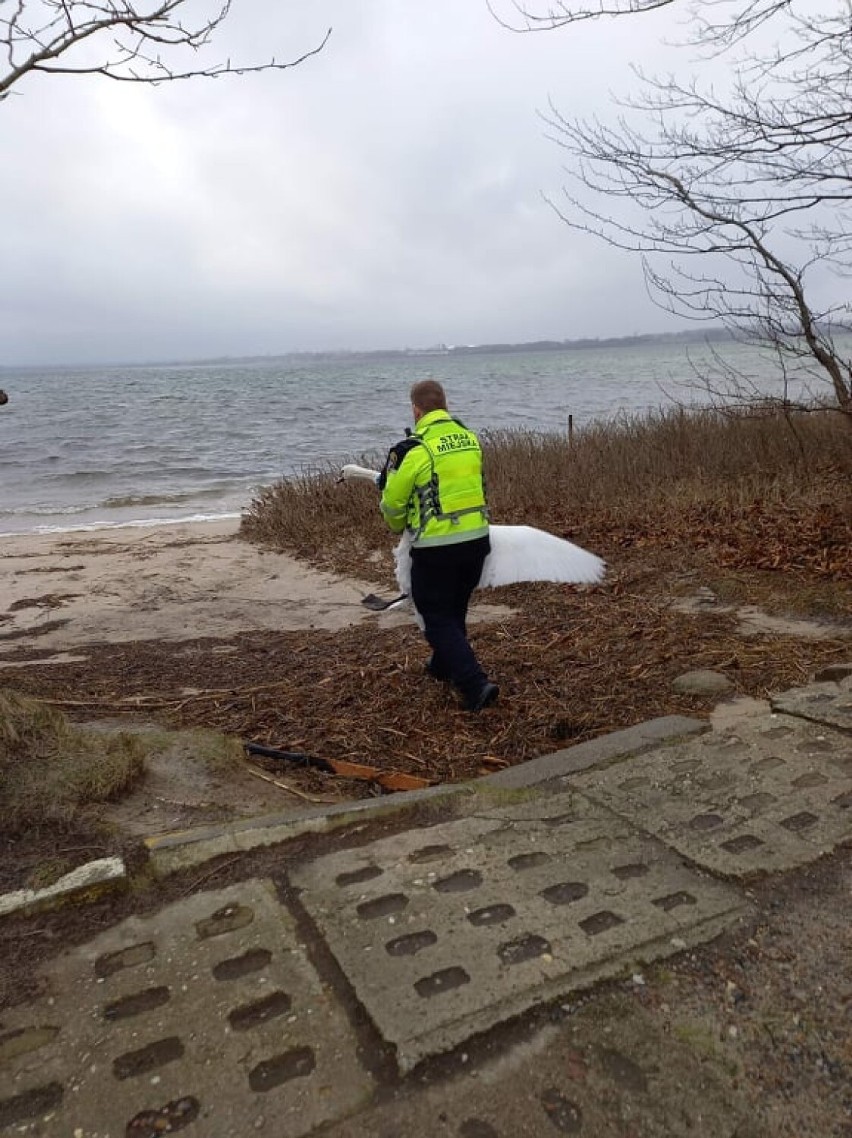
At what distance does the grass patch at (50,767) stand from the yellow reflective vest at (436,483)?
6.07ft

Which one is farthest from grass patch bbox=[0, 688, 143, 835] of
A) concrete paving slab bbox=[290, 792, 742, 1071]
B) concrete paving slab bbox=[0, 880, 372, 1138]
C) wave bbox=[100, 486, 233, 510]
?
wave bbox=[100, 486, 233, 510]

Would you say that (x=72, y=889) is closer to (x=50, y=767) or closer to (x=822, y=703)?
(x=50, y=767)

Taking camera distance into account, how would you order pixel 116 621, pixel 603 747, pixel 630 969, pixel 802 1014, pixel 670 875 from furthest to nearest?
A: 1. pixel 116 621
2. pixel 603 747
3. pixel 670 875
4. pixel 630 969
5. pixel 802 1014

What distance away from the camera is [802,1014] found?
2.21m

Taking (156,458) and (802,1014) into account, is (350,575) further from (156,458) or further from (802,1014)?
(156,458)

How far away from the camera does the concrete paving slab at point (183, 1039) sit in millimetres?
1931

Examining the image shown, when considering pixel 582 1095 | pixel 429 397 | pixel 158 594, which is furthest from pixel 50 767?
pixel 158 594

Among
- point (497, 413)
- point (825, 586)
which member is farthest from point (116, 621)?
point (497, 413)

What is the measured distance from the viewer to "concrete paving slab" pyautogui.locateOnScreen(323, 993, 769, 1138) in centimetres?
187

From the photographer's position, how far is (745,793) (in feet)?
11.2

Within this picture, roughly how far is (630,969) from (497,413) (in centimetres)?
2881

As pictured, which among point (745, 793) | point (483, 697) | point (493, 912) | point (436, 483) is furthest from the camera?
point (483, 697)

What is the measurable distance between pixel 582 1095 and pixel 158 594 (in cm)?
771

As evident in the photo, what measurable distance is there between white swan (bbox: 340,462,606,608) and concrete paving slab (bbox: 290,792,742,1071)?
1.96m
